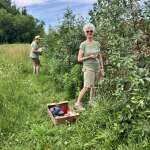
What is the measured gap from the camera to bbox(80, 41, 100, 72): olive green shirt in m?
9.72

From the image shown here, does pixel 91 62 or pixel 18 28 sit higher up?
pixel 18 28

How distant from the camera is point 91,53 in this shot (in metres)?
9.75

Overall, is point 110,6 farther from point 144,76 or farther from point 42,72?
point 42,72

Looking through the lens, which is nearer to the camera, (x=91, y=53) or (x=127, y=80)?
(x=127, y=80)

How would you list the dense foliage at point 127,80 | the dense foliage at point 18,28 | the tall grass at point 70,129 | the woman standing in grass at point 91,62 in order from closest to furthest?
the dense foliage at point 127,80 < the tall grass at point 70,129 < the woman standing in grass at point 91,62 < the dense foliage at point 18,28

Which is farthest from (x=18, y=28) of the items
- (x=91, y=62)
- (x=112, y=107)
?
(x=112, y=107)

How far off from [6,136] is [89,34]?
260 cm

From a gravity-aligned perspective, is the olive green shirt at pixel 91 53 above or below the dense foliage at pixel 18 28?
below

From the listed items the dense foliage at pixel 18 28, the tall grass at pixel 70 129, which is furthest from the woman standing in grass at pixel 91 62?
the dense foliage at pixel 18 28

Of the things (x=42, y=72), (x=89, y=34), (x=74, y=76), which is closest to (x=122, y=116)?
(x=89, y=34)

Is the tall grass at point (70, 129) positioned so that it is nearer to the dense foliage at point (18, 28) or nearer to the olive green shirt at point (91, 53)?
the olive green shirt at point (91, 53)

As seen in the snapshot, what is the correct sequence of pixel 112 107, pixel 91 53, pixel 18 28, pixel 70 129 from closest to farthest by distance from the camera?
pixel 112 107, pixel 70 129, pixel 91 53, pixel 18 28

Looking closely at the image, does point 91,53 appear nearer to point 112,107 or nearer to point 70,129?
point 70,129

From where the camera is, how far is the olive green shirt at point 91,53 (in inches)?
383
